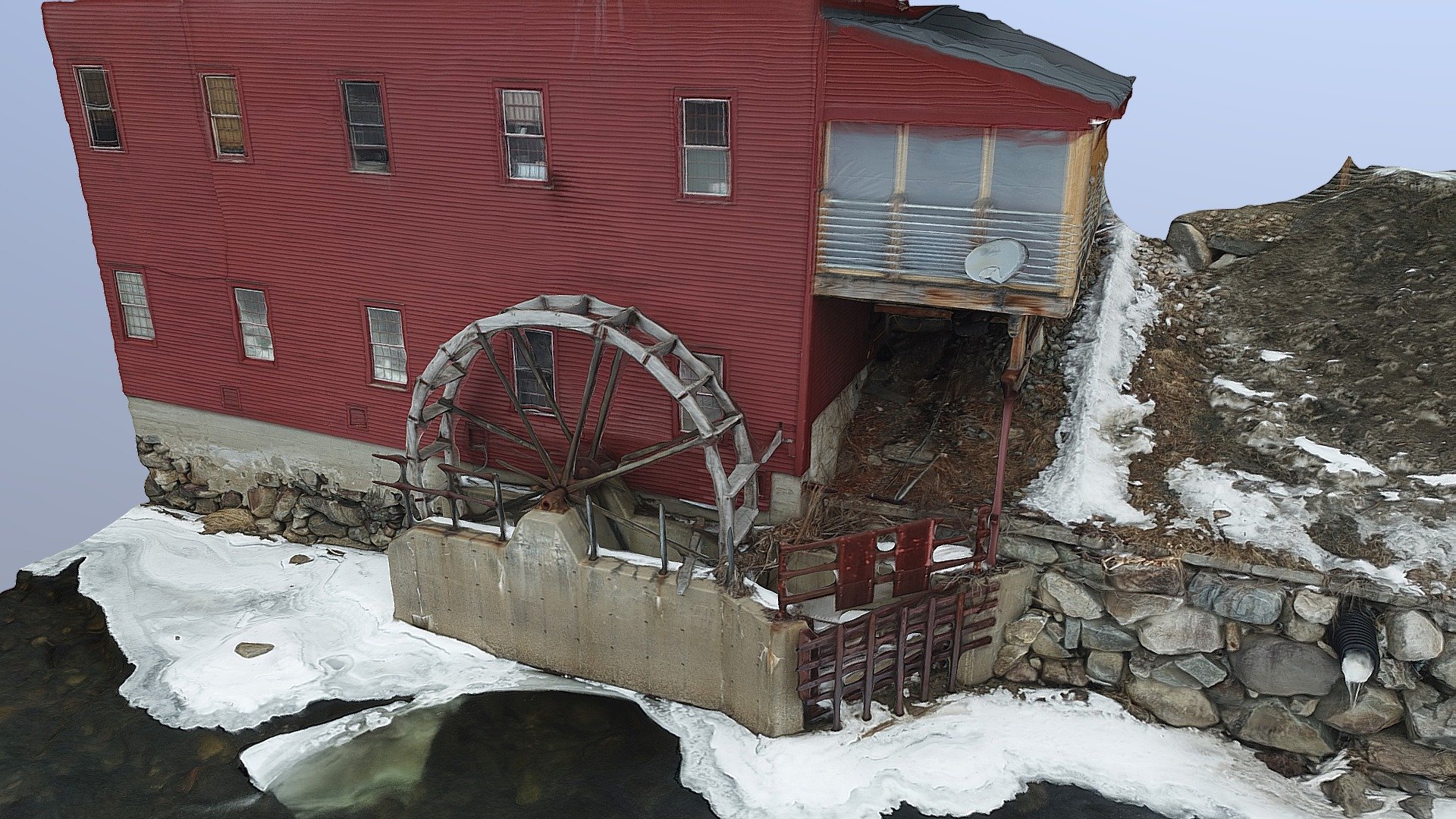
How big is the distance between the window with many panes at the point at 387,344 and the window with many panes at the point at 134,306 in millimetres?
4866

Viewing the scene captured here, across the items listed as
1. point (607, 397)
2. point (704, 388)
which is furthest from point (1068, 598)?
point (607, 397)

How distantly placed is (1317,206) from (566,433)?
17.7 metres

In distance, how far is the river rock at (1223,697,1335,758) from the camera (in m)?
11.8

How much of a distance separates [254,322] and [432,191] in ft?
15.7

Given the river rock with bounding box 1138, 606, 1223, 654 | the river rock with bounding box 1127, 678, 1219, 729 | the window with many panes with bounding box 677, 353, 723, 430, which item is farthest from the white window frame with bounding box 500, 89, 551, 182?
the river rock with bounding box 1127, 678, 1219, 729

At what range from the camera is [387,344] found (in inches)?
614

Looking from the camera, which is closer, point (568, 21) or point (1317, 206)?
point (568, 21)

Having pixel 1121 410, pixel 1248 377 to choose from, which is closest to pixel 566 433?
pixel 1121 410

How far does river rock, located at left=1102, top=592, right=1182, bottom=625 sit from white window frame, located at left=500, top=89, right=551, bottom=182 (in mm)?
9591

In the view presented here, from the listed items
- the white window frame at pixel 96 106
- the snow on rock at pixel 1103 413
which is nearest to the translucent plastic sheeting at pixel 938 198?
the snow on rock at pixel 1103 413

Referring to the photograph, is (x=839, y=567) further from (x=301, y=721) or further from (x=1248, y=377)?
(x=1248, y=377)

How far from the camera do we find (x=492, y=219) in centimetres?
1402

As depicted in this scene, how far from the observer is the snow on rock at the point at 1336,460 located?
13.1 meters

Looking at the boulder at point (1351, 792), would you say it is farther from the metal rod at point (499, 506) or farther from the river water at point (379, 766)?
the metal rod at point (499, 506)
